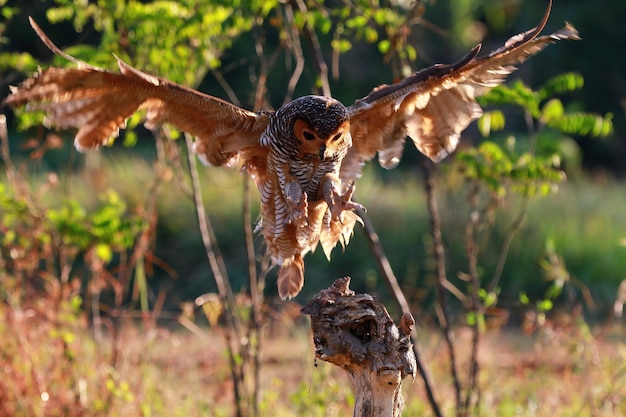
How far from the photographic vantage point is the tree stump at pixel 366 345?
3301 millimetres

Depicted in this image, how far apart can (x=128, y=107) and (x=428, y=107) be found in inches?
56.6

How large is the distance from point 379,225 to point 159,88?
7.79m

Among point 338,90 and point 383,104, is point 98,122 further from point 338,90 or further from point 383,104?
point 338,90

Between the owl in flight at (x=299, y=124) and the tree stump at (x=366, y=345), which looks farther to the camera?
the owl in flight at (x=299, y=124)

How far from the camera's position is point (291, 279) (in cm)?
450

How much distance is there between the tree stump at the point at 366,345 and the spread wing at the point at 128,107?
1.21 meters

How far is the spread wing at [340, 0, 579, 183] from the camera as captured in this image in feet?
13.4

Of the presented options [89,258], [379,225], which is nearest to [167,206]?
[379,225]

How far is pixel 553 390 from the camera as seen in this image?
20.8 ft

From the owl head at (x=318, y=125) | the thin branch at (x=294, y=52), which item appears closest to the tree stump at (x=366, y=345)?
the owl head at (x=318, y=125)

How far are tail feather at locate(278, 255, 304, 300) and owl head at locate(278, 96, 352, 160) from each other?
0.63 metres

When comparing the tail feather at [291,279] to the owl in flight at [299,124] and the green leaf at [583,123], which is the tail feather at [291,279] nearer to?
the owl in flight at [299,124]

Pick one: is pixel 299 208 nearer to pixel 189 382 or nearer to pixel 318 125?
pixel 318 125

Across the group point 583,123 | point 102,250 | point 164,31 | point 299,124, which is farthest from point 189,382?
point 583,123
